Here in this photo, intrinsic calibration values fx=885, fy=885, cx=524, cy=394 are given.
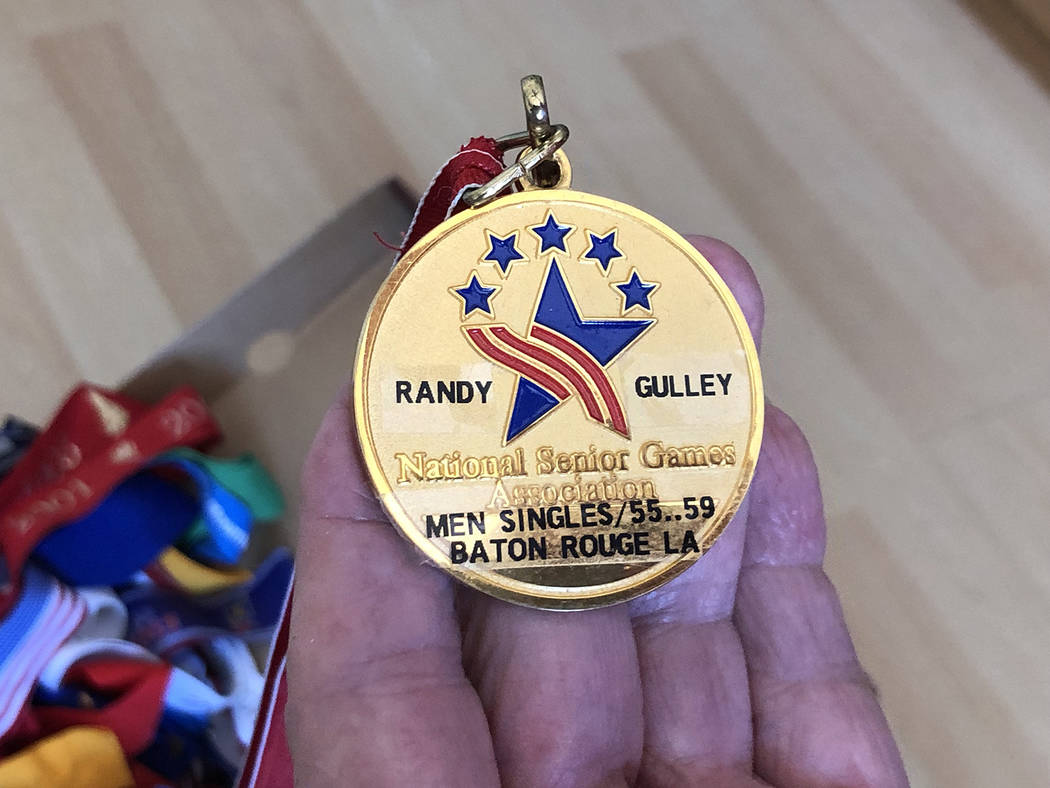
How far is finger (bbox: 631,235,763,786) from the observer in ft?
2.66

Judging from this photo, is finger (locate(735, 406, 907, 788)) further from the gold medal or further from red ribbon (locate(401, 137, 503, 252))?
red ribbon (locate(401, 137, 503, 252))

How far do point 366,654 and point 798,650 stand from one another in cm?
43

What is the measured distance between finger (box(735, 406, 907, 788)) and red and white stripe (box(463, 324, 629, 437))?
0.70 feet

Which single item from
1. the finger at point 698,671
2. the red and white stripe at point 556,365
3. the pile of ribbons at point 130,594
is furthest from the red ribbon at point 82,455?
the finger at point 698,671

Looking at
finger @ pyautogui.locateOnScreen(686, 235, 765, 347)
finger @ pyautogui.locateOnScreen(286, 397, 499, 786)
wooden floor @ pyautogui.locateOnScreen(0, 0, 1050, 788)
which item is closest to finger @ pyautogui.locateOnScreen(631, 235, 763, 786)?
finger @ pyautogui.locateOnScreen(686, 235, 765, 347)

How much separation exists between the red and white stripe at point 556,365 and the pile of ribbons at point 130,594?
52 cm

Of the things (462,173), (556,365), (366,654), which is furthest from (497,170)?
(366,654)

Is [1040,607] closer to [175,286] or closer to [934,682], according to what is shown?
[934,682]

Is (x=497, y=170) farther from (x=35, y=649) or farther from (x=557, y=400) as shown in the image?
(x=35, y=649)

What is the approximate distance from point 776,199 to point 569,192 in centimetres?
67

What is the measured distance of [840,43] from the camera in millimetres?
1568

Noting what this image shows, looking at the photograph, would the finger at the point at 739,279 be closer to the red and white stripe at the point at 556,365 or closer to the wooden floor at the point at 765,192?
the red and white stripe at the point at 556,365

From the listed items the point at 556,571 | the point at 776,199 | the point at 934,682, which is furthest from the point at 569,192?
the point at 934,682

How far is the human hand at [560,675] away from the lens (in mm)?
741
